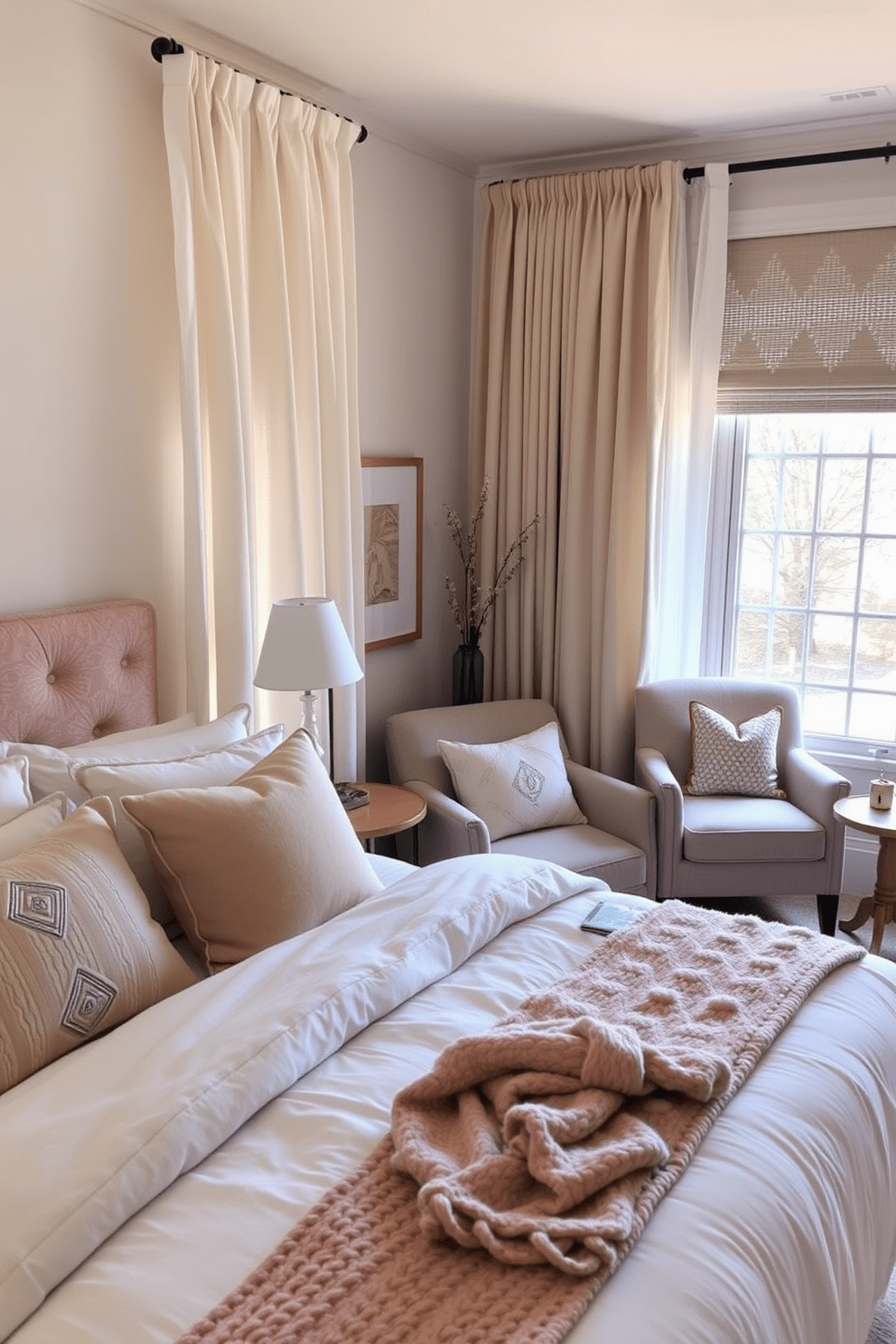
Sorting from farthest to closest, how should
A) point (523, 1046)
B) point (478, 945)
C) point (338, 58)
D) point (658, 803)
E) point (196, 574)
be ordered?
point (658, 803), point (338, 58), point (196, 574), point (478, 945), point (523, 1046)

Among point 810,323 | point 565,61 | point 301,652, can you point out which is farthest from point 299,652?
point 810,323

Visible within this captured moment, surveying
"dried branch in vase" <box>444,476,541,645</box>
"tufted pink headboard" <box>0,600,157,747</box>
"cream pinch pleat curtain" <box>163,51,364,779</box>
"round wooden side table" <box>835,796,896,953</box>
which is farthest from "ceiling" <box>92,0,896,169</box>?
"round wooden side table" <box>835,796,896,953</box>

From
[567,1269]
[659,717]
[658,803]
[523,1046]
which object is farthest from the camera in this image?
[659,717]

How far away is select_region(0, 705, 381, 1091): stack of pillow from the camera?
171cm

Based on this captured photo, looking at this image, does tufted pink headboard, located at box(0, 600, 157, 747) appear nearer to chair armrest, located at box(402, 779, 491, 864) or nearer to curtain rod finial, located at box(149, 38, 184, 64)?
chair armrest, located at box(402, 779, 491, 864)

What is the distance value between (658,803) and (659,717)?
1.61 ft

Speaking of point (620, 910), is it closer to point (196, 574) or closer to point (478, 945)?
point (478, 945)

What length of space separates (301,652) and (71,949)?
124cm

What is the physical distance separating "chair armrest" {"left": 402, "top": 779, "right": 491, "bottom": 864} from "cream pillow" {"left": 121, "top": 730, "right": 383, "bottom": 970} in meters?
1.08

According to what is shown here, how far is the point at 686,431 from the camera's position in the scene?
4.08 m

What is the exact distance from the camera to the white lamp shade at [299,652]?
9.41ft

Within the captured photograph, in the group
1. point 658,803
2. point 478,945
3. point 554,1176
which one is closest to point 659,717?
point 658,803

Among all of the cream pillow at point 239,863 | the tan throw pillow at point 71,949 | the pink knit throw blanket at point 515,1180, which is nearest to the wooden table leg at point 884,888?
the pink knit throw blanket at point 515,1180

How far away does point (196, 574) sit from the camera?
290 centimetres
